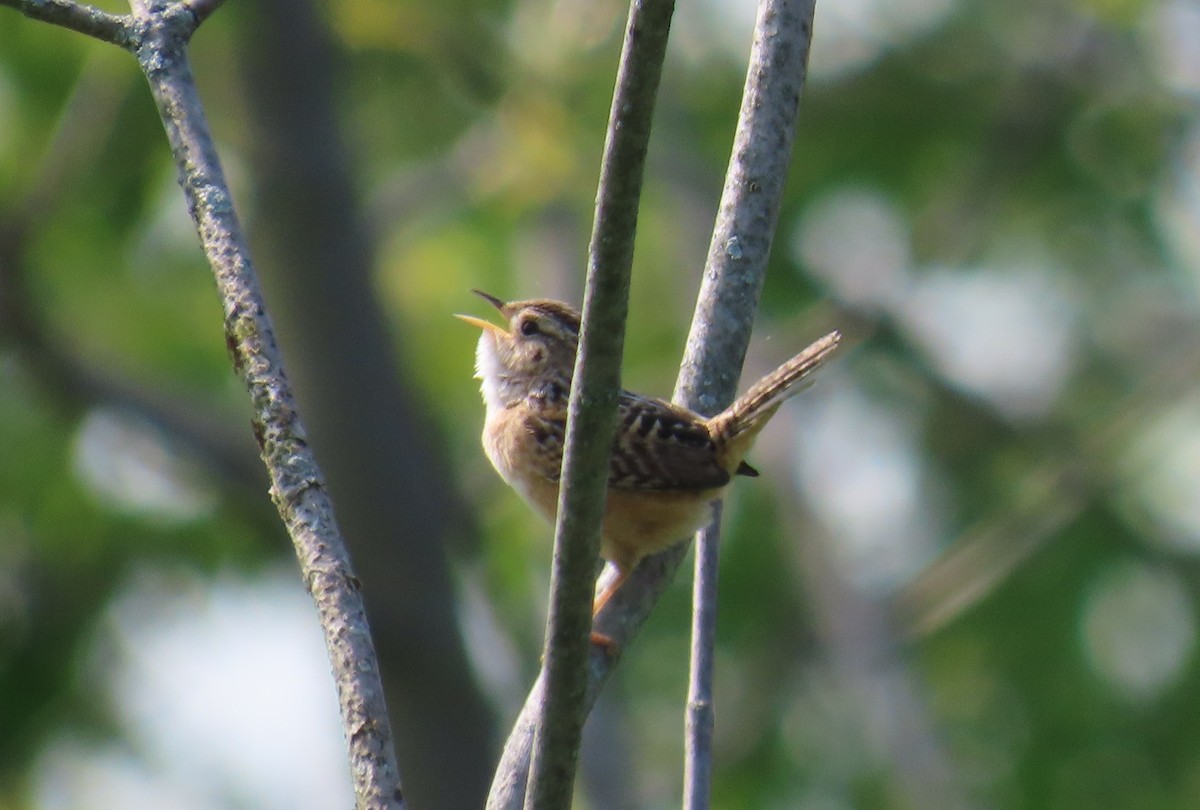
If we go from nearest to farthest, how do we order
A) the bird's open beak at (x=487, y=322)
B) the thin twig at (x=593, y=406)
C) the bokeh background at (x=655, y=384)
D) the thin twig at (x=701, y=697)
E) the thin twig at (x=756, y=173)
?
the thin twig at (x=593, y=406), the thin twig at (x=701, y=697), the thin twig at (x=756, y=173), the bird's open beak at (x=487, y=322), the bokeh background at (x=655, y=384)

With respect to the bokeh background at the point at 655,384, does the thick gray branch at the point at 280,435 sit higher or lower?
lower

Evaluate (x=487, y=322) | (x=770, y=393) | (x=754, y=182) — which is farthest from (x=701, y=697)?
(x=487, y=322)

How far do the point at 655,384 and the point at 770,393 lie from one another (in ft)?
14.4

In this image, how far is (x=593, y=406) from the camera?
6.61 ft

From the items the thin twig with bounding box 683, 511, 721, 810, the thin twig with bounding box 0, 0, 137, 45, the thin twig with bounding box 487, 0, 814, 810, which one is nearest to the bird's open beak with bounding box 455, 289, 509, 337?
the thin twig with bounding box 487, 0, 814, 810

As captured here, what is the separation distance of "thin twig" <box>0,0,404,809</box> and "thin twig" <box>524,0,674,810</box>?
0.29 metres

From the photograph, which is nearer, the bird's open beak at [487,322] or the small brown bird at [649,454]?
the small brown bird at [649,454]

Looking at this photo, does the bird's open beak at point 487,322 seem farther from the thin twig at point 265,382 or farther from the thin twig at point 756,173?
the thin twig at point 265,382

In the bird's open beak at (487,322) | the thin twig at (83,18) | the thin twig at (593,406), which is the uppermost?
the bird's open beak at (487,322)

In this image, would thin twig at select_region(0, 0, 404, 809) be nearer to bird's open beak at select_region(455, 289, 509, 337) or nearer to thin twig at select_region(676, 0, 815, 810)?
thin twig at select_region(676, 0, 815, 810)

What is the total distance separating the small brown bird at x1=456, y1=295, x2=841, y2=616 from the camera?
14.2 feet

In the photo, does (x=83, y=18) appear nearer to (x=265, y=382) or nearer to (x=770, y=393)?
(x=265, y=382)

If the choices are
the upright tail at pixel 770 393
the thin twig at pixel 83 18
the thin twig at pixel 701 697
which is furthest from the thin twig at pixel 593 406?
the upright tail at pixel 770 393

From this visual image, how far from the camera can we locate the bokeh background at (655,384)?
8133 mm
